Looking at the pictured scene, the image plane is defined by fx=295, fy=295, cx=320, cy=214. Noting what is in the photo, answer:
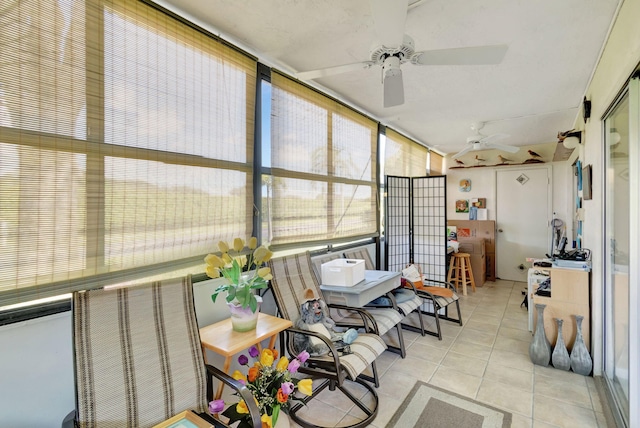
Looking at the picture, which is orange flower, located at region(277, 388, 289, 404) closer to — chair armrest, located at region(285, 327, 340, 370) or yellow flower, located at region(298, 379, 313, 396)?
yellow flower, located at region(298, 379, 313, 396)

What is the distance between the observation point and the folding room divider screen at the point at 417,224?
4.09m

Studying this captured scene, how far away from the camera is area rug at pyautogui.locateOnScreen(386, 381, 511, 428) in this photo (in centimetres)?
197

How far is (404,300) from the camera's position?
3182 mm

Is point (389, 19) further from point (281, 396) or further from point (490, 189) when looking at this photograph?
point (490, 189)

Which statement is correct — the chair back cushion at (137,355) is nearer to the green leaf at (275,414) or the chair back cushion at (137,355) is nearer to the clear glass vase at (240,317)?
the clear glass vase at (240,317)

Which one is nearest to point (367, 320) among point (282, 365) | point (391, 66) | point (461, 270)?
point (282, 365)

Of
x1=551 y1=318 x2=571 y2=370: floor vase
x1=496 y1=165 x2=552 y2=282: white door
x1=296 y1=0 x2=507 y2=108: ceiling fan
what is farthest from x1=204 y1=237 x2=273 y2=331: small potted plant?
x1=496 y1=165 x2=552 y2=282: white door

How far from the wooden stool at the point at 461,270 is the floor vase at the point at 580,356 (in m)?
2.35

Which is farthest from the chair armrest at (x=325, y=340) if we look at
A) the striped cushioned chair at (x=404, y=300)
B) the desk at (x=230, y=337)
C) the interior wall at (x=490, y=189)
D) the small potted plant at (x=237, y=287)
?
the interior wall at (x=490, y=189)

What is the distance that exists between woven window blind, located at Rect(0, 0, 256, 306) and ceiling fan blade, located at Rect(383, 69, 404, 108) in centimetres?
115

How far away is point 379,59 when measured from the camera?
→ 182 cm

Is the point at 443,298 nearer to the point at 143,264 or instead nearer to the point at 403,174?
the point at 403,174

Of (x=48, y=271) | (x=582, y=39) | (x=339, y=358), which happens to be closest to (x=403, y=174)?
(x=582, y=39)

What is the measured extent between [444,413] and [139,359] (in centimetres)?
199
